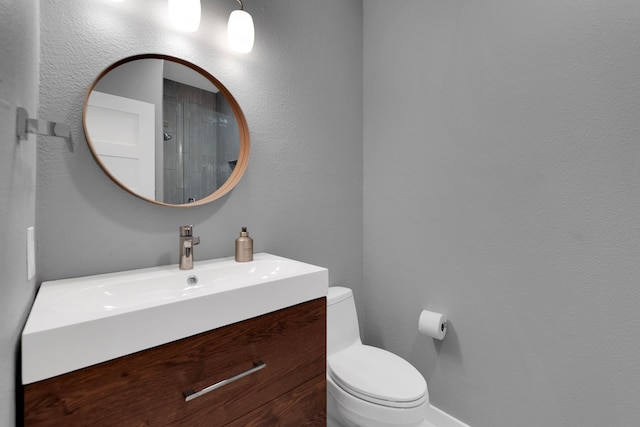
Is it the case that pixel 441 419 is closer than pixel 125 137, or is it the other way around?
pixel 125 137

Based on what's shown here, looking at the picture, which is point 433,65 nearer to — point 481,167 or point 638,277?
point 481,167

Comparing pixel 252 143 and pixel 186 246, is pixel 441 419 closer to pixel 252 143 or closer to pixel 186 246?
pixel 186 246

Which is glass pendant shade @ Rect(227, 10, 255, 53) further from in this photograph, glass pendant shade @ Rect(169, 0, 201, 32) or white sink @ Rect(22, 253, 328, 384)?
white sink @ Rect(22, 253, 328, 384)

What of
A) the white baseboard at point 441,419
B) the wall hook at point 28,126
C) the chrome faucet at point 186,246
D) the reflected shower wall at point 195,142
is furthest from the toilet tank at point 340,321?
Result: the wall hook at point 28,126

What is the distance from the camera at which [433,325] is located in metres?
1.49

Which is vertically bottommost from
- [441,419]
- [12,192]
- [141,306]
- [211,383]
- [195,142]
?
[441,419]

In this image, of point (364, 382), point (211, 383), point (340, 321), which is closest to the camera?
point (211, 383)

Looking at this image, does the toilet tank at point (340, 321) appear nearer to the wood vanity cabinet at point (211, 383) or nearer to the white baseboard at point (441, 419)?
the wood vanity cabinet at point (211, 383)

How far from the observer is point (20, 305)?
650 mm

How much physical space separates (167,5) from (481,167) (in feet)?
4.98

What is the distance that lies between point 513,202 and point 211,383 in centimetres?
135

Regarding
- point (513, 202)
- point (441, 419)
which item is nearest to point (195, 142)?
point (513, 202)

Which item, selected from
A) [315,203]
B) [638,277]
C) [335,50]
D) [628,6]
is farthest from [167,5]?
[638,277]

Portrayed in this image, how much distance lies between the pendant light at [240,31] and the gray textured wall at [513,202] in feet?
2.79
